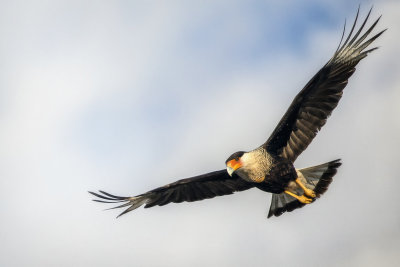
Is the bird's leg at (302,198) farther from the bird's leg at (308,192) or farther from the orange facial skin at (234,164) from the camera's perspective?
the orange facial skin at (234,164)

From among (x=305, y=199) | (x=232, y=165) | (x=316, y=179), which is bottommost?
(x=305, y=199)

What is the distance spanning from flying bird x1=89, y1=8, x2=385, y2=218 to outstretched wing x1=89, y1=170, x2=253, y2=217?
0.02 metres

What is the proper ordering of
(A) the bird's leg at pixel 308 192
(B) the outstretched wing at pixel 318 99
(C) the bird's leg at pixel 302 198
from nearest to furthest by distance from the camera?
(B) the outstretched wing at pixel 318 99 → (A) the bird's leg at pixel 308 192 → (C) the bird's leg at pixel 302 198

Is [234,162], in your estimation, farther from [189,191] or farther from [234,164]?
[189,191]

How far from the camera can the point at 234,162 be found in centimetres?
1174

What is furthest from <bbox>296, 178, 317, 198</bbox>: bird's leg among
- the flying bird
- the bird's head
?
the bird's head

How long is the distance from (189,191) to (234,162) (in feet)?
5.27

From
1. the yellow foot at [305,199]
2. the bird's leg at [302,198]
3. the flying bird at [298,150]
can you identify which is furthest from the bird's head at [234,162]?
the yellow foot at [305,199]

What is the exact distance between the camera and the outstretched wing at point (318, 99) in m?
11.5

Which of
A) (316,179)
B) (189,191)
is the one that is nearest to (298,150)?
(316,179)

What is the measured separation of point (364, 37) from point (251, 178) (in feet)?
8.69

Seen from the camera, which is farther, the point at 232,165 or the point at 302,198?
the point at 302,198

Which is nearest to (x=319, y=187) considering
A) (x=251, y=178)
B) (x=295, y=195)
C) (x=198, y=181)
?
(x=295, y=195)

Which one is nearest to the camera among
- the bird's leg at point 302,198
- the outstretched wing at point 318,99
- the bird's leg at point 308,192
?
the outstretched wing at point 318,99
